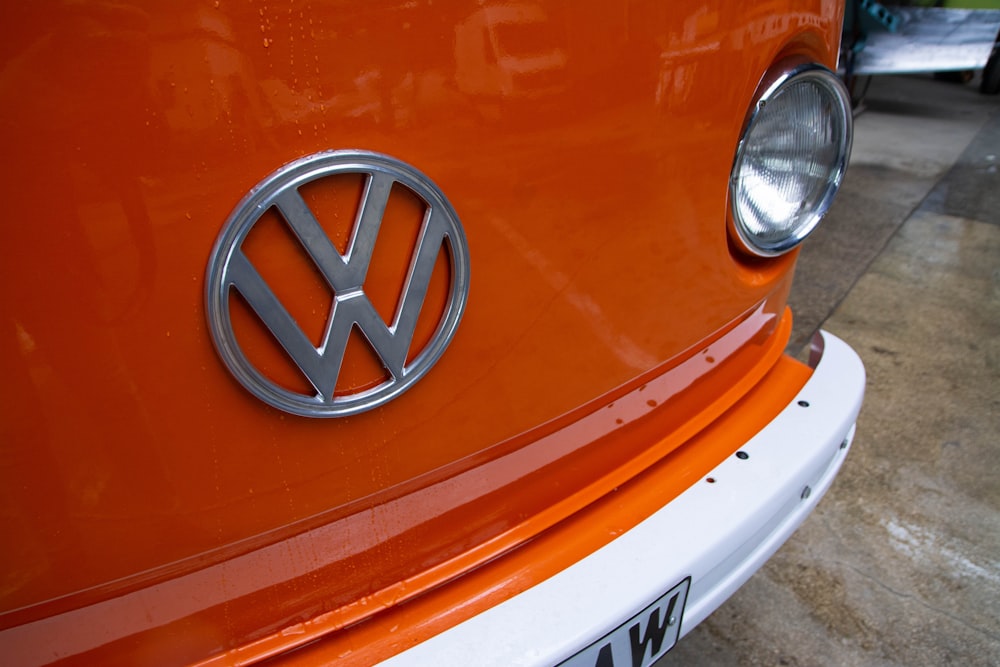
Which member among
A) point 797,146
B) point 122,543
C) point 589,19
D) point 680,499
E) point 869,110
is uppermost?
point 589,19

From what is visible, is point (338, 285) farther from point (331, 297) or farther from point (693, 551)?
point (693, 551)

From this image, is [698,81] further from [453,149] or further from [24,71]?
[24,71]

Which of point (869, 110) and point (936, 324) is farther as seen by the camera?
point (869, 110)

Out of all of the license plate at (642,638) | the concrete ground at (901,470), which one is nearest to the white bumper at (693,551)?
the license plate at (642,638)

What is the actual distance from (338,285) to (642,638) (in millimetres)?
651

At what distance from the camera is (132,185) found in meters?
0.58

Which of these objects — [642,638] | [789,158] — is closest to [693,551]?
[642,638]

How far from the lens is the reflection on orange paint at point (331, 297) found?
1.88ft

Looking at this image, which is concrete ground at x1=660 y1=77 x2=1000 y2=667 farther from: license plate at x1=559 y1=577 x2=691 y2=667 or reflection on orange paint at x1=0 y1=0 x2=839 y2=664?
reflection on orange paint at x1=0 y1=0 x2=839 y2=664

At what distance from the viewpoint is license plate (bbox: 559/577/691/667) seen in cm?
91

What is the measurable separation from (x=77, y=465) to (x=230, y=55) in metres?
0.38

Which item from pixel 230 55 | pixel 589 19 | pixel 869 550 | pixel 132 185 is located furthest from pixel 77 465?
pixel 869 550

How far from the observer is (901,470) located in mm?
2307

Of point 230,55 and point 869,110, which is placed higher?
point 230,55
